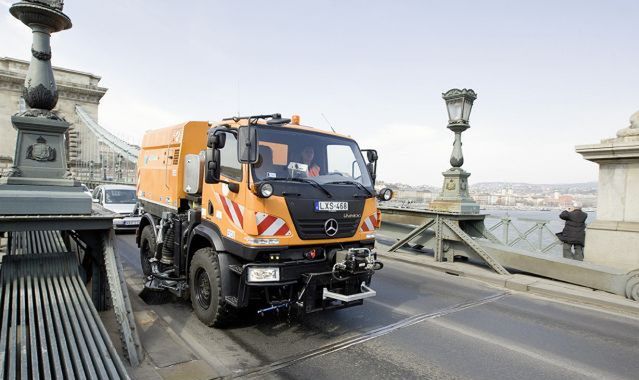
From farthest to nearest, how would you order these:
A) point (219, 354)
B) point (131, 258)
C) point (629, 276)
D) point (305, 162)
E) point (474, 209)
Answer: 1. point (474, 209)
2. point (131, 258)
3. point (629, 276)
4. point (305, 162)
5. point (219, 354)

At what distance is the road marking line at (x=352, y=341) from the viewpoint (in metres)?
3.94

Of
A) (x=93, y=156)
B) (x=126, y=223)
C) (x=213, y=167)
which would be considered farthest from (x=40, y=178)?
(x=93, y=156)

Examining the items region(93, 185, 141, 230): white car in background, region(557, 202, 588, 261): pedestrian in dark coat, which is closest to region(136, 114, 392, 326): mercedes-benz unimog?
region(557, 202, 588, 261): pedestrian in dark coat

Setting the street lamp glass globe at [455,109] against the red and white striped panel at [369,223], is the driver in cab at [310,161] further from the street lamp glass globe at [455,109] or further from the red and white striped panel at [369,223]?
the street lamp glass globe at [455,109]

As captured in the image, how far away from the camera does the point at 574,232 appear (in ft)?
30.4

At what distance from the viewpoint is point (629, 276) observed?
705 centimetres

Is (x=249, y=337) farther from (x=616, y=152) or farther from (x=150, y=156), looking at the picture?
(x=616, y=152)

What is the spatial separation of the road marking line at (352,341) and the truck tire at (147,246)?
3.62 m

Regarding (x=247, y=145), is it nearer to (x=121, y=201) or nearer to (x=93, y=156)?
(x=121, y=201)

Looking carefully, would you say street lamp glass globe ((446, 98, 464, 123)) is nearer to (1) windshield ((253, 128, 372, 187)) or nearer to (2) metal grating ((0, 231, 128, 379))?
(1) windshield ((253, 128, 372, 187))

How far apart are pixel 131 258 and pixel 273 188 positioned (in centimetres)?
631

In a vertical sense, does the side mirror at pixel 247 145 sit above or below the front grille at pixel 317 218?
above

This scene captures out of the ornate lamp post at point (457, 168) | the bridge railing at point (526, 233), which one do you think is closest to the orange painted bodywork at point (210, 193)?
the ornate lamp post at point (457, 168)

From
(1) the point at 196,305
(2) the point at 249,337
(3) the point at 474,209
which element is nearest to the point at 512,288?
(3) the point at 474,209
